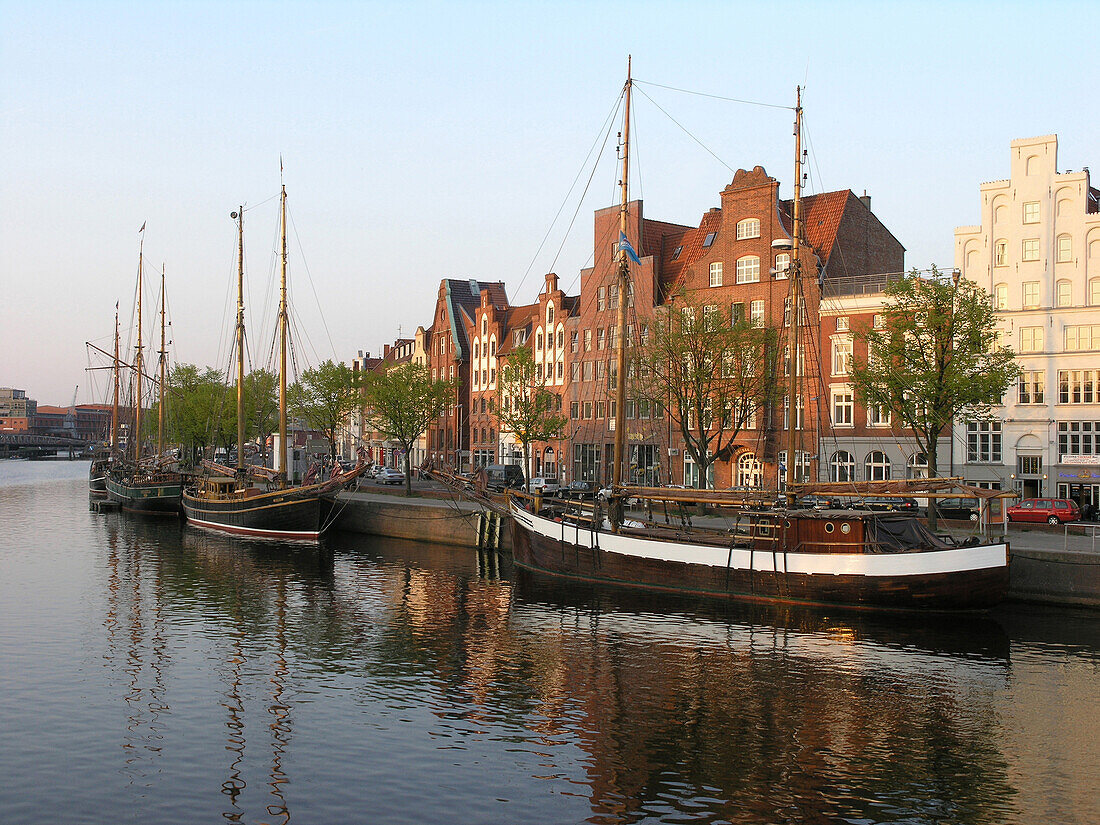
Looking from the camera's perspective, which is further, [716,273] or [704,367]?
[716,273]

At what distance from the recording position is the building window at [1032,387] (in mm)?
57750

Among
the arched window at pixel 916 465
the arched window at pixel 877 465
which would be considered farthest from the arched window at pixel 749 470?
the arched window at pixel 916 465

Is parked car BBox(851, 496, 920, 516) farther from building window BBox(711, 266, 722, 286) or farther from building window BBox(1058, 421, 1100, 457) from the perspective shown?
building window BBox(711, 266, 722, 286)

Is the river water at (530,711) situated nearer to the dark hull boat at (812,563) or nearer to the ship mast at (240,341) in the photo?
the dark hull boat at (812,563)

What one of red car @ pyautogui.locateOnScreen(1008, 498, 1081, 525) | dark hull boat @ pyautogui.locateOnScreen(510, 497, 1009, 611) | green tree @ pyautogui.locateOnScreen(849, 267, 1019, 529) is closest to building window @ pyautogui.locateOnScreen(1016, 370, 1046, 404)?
red car @ pyautogui.locateOnScreen(1008, 498, 1081, 525)

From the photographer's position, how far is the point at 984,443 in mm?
59250

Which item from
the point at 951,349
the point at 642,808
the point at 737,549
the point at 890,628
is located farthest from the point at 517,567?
the point at 642,808

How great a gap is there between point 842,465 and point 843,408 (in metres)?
3.84

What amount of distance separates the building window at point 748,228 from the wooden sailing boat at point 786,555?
25.2 m

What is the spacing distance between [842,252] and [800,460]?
15.8m

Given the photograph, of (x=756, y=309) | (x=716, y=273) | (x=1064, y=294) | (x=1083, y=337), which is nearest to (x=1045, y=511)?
(x=1083, y=337)

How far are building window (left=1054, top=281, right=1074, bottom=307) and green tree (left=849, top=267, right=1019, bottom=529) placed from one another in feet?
48.4

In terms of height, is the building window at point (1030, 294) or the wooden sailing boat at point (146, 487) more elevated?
the building window at point (1030, 294)

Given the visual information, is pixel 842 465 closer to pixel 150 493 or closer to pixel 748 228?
pixel 748 228
